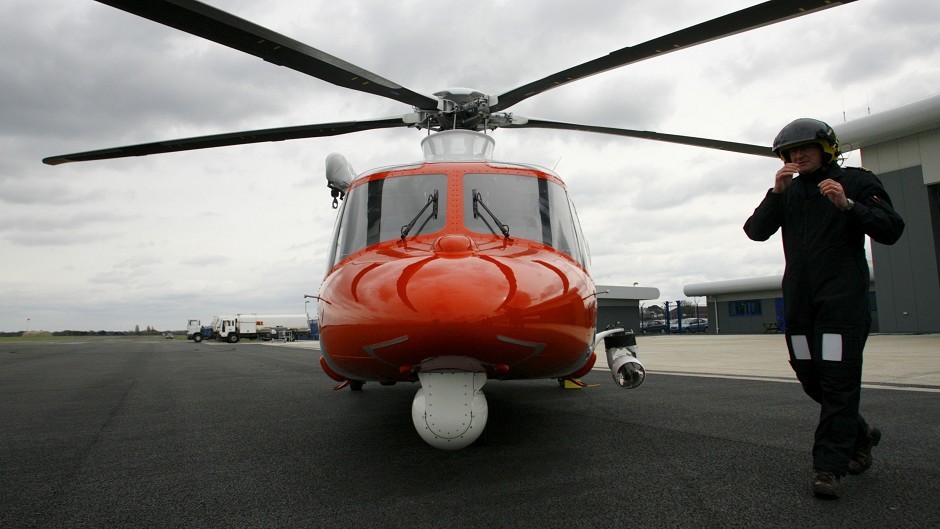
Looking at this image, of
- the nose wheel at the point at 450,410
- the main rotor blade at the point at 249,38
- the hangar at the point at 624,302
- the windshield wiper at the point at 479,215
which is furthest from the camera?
the hangar at the point at 624,302

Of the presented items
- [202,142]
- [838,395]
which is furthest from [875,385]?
[202,142]

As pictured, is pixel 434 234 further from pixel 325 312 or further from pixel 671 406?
pixel 671 406

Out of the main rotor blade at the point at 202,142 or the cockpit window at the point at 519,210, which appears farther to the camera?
the main rotor blade at the point at 202,142

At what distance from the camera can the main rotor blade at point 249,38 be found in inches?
129

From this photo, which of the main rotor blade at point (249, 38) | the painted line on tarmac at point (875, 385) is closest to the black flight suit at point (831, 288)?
the main rotor blade at point (249, 38)

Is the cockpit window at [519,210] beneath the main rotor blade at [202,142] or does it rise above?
beneath

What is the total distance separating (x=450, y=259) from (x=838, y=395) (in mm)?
2263

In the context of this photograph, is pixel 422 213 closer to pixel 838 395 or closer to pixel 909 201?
pixel 838 395

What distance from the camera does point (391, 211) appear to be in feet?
14.6

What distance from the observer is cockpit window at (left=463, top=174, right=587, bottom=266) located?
14.1ft

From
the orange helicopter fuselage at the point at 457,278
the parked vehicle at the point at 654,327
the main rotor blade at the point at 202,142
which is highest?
the main rotor blade at the point at 202,142

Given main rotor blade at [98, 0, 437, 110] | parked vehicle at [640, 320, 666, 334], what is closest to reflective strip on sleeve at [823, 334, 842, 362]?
main rotor blade at [98, 0, 437, 110]

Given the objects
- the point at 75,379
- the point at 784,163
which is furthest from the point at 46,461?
the point at 75,379

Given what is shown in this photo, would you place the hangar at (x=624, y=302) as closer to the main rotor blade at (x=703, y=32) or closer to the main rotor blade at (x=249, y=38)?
the main rotor blade at (x=703, y=32)
